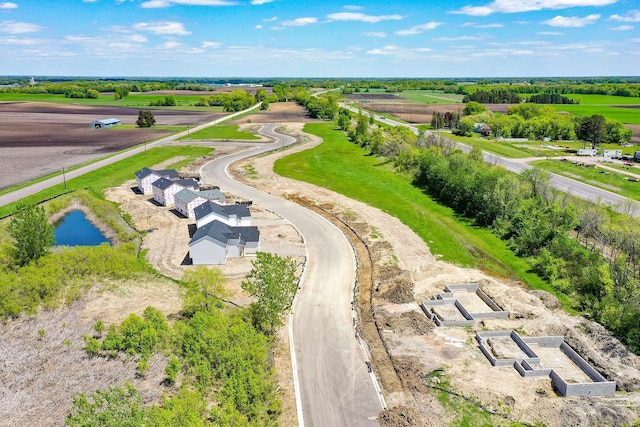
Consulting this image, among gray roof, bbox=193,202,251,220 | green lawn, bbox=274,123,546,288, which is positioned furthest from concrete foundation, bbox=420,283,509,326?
gray roof, bbox=193,202,251,220

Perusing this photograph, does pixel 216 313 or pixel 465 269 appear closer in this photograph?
pixel 216 313

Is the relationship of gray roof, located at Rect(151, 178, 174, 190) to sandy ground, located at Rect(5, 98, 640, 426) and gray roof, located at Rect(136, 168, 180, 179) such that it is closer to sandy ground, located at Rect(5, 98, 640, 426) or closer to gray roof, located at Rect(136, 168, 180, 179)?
gray roof, located at Rect(136, 168, 180, 179)

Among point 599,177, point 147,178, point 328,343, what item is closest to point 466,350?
point 328,343

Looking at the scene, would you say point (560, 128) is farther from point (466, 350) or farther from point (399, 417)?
point (399, 417)

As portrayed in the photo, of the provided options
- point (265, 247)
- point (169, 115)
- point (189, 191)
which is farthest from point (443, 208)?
point (169, 115)

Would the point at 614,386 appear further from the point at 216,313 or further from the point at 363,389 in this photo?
the point at 216,313

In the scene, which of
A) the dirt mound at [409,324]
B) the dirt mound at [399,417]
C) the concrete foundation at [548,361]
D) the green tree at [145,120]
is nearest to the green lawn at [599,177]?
the concrete foundation at [548,361]

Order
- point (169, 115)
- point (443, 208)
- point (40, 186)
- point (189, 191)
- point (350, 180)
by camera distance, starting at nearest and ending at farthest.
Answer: point (189, 191) < point (443, 208) < point (40, 186) < point (350, 180) < point (169, 115)
